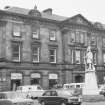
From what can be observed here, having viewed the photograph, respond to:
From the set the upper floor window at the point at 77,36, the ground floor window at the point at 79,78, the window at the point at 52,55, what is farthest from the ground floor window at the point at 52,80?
the upper floor window at the point at 77,36

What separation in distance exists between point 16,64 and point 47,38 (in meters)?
7.28

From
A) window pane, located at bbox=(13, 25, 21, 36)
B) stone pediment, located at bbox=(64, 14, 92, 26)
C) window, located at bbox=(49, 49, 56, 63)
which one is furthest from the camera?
stone pediment, located at bbox=(64, 14, 92, 26)

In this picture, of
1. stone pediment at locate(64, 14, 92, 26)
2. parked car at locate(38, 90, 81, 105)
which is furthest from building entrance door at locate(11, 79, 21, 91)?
parked car at locate(38, 90, 81, 105)

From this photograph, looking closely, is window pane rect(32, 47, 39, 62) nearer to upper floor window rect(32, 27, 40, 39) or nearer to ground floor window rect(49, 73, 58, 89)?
upper floor window rect(32, 27, 40, 39)

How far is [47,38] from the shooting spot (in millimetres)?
44188

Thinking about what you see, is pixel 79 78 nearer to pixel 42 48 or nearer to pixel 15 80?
pixel 42 48

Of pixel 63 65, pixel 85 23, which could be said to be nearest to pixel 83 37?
pixel 85 23

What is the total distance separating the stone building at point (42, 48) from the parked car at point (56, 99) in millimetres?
15706

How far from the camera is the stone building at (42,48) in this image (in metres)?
39.8

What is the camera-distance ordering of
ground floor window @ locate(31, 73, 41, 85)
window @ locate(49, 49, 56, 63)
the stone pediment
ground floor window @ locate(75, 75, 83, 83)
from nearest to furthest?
Result: ground floor window @ locate(31, 73, 41, 85) < window @ locate(49, 49, 56, 63) < ground floor window @ locate(75, 75, 83, 83) < the stone pediment

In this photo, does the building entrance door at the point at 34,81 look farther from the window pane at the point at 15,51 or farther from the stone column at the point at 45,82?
the window pane at the point at 15,51

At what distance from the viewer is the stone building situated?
39812mm

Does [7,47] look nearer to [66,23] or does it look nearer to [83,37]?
[66,23]

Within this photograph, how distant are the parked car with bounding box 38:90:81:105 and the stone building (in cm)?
1571
